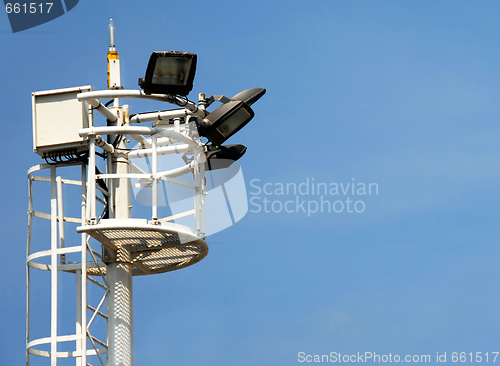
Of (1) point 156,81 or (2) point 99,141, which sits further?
(2) point 99,141

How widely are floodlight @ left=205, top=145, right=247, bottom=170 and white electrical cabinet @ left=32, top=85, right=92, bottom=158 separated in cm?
321

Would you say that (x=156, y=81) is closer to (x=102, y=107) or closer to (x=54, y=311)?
(x=102, y=107)

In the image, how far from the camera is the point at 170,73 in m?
16.8

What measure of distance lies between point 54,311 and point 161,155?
4.89 metres

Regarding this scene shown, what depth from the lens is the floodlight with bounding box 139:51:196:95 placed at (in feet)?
54.2

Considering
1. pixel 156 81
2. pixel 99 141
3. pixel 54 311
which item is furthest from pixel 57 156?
pixel 156 81

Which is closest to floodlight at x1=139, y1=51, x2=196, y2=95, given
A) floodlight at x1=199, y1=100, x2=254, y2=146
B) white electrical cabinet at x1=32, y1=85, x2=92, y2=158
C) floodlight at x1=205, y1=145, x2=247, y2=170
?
floodlight at x1=199, y1=100, x2=254, y2=146

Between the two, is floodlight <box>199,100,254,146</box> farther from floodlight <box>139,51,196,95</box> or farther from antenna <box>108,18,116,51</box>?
antenna <box>108,18,116,51</box>

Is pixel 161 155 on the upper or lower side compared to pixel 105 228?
upper

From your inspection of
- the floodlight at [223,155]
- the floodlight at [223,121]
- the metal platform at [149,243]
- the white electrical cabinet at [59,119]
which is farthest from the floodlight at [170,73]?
the white electrical cabinet at [59,119]

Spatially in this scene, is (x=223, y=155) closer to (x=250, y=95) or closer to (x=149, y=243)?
(x=250, y=95)

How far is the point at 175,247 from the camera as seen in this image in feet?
66.2

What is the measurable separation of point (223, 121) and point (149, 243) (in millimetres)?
4122

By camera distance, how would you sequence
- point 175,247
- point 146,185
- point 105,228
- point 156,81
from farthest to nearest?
point 146,185 < point 175,247 < point 105,228 < point 156,81
